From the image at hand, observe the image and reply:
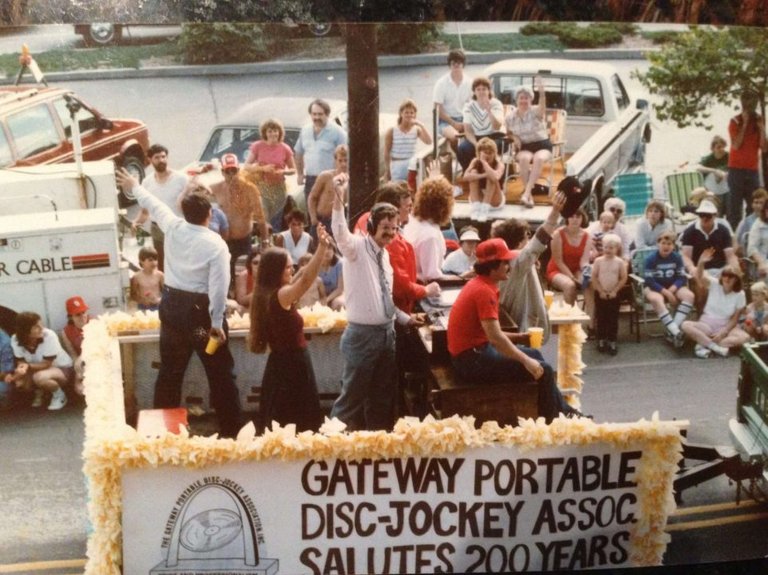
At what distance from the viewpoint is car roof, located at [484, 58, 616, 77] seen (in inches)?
199

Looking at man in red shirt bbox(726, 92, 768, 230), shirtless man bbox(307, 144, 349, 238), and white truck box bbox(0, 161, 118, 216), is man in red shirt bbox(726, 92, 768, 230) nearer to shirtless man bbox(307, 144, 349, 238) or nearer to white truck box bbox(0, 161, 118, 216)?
shirtless man bbox(307, 144, 349, 238)

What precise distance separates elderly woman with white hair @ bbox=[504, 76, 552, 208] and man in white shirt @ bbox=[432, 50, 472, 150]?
16 cm

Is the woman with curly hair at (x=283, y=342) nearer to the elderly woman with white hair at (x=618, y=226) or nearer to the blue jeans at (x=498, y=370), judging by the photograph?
the blue jeans at (x=498, y=370)

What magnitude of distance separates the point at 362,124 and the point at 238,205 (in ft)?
1.60

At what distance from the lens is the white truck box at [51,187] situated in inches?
192

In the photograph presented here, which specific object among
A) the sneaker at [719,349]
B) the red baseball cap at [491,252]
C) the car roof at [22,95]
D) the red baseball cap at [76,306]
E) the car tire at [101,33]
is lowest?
the sneaker at [719,349]

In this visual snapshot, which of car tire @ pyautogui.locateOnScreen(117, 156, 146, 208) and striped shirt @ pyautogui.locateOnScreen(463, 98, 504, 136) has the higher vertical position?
striped shirt @ pyautogui.locateOnScreen(463, 98, 504, 136)

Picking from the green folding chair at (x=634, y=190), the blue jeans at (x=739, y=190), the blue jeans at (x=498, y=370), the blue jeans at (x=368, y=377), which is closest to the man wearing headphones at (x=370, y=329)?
the blue jeans at (x=368, y=377)

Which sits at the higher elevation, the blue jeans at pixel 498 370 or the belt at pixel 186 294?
the belt at pixel 186 294

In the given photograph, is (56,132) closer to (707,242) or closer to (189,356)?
(189,356)

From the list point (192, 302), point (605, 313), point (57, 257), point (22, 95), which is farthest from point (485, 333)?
point (22, 95)

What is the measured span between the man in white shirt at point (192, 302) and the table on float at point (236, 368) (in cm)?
2

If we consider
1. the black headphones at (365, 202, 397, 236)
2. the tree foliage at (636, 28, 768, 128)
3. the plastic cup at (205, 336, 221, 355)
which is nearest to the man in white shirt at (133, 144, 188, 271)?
the plastic cup at (205, 336, 221, 355)

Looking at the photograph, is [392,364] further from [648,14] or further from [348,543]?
[648,14]
